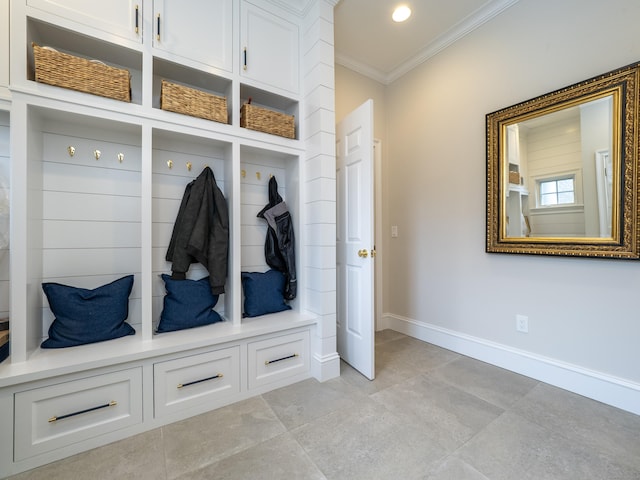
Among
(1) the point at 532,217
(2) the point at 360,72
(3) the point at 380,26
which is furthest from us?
(2) the point at 360,72

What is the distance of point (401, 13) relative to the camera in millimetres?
2248

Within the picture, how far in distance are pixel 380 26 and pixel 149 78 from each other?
193 cm

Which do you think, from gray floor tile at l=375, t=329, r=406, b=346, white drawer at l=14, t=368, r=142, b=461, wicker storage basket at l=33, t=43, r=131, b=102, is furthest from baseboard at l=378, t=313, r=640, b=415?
wicker storage basket at l=33, t=43, r=131, b=102

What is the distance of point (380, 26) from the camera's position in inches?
94.0

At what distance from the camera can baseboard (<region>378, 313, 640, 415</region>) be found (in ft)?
5.45

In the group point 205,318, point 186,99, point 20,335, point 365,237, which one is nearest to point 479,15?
point 365,237

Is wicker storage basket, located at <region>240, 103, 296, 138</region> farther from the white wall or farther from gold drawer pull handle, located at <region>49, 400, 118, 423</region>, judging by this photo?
gold drawer pull handle, located at <region>49, 400, 118, 423</region>

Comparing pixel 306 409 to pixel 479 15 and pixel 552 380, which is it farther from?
pixel 479 15

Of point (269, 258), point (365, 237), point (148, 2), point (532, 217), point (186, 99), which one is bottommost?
point (269, 258)

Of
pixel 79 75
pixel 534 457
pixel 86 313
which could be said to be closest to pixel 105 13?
pixel 79 75

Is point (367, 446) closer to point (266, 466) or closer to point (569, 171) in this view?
point (266, 466)

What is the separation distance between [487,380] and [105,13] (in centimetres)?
336

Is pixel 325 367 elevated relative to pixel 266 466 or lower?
elevated

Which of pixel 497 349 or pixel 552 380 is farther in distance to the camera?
pixel 497 349
